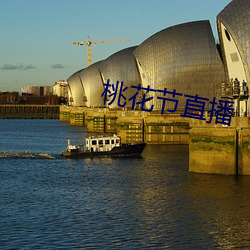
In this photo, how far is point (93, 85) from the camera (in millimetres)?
133625

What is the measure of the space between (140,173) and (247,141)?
904 centimetres

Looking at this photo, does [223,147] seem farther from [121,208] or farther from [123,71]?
[123,71]

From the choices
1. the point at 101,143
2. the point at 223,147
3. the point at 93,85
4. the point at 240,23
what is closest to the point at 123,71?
the point at 93,85

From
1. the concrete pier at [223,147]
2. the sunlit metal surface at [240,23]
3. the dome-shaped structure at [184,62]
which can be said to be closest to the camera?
the concrete pier at [223,147]

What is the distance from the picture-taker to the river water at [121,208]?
94.6 feet

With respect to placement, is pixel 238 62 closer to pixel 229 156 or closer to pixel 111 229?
pixel 229 156

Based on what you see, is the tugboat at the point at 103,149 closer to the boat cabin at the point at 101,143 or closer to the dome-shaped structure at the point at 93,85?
the boat cabin at the point at 101,143

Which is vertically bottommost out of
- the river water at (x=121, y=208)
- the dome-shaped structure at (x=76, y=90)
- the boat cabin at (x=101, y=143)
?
the river water at (x=121, y=208)

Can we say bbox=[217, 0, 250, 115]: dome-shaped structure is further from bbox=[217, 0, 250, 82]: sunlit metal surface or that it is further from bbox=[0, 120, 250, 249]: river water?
bbox=[0, 120, 250, 249]: river water

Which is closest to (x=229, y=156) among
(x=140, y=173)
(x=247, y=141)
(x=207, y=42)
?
(x=247, y=141)

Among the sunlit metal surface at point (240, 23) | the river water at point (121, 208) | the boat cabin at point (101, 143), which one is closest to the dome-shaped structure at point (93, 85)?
the boat cabin at point (101, 143)

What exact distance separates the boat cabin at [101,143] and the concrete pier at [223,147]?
1613 centimetres

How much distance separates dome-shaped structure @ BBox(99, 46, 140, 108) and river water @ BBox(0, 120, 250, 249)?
48.0 metres

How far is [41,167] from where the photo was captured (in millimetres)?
53344
